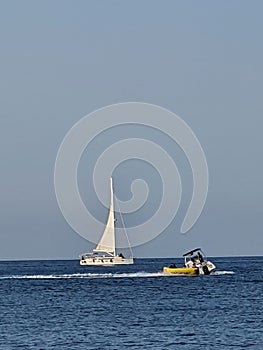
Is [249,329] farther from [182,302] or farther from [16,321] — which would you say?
[182,302]

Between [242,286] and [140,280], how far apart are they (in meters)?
24.3

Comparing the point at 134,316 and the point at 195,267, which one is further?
the point at 195,267

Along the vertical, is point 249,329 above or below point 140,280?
below

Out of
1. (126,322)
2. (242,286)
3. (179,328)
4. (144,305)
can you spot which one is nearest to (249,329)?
(179,328)

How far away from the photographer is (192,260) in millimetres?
176625

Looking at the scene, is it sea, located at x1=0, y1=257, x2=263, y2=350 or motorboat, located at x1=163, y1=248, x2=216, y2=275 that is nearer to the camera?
sea, located at x1=0, y1=257, x2=263, y2=350

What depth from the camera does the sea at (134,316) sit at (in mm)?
77875

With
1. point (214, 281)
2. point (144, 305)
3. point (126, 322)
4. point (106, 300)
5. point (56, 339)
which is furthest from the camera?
point (214, 281)

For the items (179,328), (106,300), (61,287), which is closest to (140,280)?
(61,287)

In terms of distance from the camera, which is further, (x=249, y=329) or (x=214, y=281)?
(x=214, y=281)

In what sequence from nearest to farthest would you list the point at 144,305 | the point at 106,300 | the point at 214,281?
the point at 144,305, the point at 106,300, the point at 214,281

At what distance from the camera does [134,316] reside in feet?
322

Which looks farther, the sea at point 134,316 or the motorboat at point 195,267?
the motorboat at point 195,267

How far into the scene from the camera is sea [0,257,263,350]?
255 feet
